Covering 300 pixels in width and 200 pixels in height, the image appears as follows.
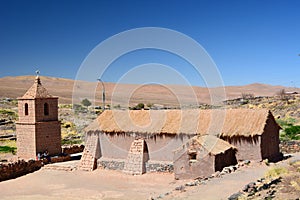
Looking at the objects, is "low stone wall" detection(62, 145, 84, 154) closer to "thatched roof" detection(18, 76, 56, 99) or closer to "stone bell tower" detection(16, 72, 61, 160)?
"stone bell tower" detection(16, 72, 61, 160)

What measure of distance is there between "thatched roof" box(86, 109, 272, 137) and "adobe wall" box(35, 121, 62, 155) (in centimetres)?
285

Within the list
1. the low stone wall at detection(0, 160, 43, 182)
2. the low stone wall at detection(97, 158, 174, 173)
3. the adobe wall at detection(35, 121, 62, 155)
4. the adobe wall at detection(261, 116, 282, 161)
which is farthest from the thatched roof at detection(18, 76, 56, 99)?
the adobe wall at detection(261, 116, 282, 161)

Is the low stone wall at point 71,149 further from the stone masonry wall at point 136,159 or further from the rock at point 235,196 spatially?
the rock at point 235,196

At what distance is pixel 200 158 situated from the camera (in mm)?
18688

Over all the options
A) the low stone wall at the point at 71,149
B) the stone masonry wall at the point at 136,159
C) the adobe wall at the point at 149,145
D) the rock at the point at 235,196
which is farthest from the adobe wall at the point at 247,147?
the low stone wall at the point at 71,149

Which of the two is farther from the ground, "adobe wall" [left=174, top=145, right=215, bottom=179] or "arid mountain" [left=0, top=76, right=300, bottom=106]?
"arid mountain" [left=0, top=76, right=300, bottom=106]

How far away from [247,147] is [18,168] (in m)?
13.5

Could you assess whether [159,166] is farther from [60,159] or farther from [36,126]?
[36,126]

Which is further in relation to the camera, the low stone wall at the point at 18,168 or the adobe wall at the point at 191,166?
the low stone wall at the point at 18,168

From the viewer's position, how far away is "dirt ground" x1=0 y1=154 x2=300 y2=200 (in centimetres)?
1477

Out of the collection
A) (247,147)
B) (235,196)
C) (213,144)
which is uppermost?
(213,144)

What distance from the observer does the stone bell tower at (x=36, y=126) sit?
2475 centimetres

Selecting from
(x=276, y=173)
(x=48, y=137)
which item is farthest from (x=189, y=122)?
(x=48, y=137)

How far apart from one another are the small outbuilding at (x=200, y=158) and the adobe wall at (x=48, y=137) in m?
10.1
